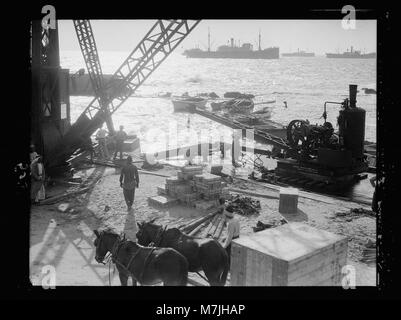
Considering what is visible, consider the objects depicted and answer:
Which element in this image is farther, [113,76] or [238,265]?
[113,76]

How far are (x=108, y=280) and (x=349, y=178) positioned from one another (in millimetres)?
13794

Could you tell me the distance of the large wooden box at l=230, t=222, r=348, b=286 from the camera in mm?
7121

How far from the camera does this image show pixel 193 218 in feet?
43.1

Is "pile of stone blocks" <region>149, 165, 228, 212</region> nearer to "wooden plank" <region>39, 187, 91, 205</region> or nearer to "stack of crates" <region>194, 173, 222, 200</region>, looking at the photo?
"stack of crates" <region>194, 173, 222, 200</region>

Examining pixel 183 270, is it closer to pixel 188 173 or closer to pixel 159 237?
pixel 159 237

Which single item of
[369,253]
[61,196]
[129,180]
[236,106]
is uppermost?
[236,106]

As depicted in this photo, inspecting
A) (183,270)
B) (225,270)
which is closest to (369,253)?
(225,270)

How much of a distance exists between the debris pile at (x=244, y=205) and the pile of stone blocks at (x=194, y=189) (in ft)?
1.87

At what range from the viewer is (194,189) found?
1459 centimetres

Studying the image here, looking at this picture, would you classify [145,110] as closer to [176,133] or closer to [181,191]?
[176,133]

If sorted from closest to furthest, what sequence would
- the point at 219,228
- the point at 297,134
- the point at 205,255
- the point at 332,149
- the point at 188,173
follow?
the point at 205,255, the point at 219,228, the point at 188,173, the point at 332,149, the point at 297,134

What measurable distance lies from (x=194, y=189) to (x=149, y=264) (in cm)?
690

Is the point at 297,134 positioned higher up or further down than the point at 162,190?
higher up

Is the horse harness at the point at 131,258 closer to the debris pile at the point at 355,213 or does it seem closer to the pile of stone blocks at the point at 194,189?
the pile of stone blocks at the point at 194,189
